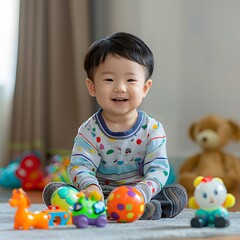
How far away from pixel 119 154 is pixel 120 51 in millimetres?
262

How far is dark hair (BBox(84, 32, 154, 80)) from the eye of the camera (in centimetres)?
159

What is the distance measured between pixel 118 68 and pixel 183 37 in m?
1.58

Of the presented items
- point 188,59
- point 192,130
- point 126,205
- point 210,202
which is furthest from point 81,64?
point 210,202

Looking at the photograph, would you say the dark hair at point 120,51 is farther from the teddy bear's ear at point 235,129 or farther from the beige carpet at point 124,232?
the teddy bear's ear at point 235,129

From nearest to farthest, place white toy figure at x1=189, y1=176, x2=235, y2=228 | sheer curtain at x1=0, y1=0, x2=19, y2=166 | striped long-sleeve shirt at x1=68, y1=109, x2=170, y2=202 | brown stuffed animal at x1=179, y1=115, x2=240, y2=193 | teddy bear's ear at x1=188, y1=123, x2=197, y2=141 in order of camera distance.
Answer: white toy figure at x1=189, y1=176, x2=235, y2=228
striped long-sleeve shirt at x1=68, y1=109, x2=170, y2=202
brown stuffed animal at x1=179, y1=115, x2=240, y2=193
teddy bear's ear at x1=188, y1=123, x2=197, y2=141
sheer curtain at x1=0, y1=0, x2=19, y2=166

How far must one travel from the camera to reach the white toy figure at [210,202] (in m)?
1.30

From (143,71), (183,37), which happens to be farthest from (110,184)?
(183,37)

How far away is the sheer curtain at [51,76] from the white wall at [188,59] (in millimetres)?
326

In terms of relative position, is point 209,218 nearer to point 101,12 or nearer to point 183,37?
point 183,37

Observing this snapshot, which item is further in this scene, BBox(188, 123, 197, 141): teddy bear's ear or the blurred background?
the blurred background

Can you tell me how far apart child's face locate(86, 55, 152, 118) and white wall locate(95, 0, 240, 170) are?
1412mm

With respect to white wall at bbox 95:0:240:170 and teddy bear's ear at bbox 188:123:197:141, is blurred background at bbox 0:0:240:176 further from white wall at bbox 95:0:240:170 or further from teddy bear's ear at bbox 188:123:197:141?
teddy bear's ear at bbox 188:123:197:141

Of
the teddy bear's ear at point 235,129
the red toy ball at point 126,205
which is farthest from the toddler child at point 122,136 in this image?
the teddy bear's ear at point 235,129

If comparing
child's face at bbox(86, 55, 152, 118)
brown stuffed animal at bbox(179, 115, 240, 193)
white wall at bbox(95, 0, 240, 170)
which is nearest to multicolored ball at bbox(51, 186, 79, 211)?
child's face at bbox(86, 55, 152, 118)
